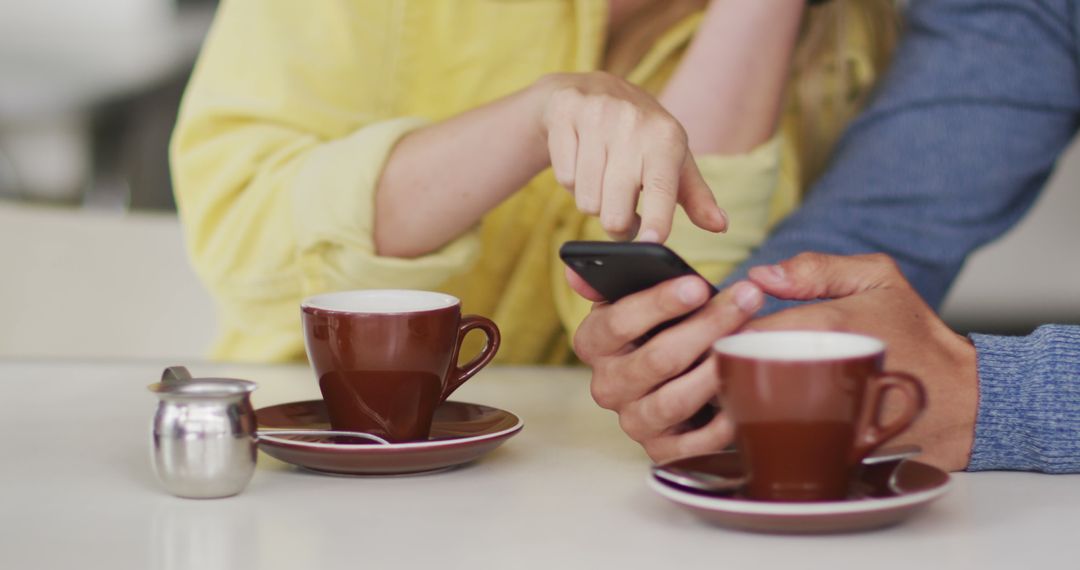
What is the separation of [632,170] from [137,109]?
3.14 ft

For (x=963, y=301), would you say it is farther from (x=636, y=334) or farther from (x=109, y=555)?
(x=109, y=555)

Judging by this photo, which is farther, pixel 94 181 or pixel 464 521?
pixel 94 181

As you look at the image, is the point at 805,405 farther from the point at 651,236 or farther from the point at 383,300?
the point at 383,300

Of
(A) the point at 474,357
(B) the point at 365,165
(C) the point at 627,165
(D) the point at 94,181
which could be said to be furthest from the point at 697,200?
(D) the point at 94,181

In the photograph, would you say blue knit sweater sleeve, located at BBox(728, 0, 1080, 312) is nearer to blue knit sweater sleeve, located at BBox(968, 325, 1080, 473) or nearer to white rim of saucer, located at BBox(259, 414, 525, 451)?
blue knit sweater sleeve, located at BBox(968, 325, 1080, 473)

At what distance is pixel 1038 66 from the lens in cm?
122

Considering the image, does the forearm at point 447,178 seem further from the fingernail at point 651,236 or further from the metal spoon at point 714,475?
the metal spoon at point 714,475

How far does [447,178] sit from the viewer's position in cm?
106

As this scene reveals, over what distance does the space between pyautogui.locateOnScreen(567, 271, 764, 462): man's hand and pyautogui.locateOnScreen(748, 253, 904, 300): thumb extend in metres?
0.06

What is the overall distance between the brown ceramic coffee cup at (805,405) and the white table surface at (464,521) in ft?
0.11

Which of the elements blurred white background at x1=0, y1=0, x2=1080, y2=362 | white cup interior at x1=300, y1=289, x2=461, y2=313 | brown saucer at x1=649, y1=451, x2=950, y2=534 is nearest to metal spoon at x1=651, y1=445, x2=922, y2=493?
brown saucer at x1=649, y1=451, x2=950, y2=534

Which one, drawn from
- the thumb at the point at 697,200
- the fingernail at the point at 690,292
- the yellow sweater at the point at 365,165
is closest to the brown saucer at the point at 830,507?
the fingernail at the point at 690,292

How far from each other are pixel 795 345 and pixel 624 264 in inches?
4.4

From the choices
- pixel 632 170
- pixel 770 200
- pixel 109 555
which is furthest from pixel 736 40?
pixel 109 555
